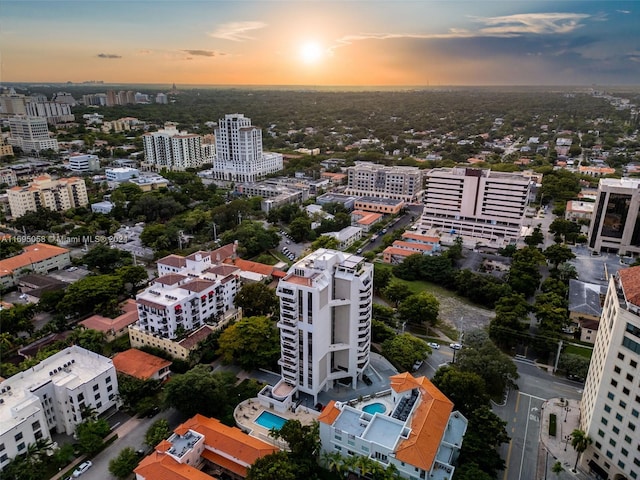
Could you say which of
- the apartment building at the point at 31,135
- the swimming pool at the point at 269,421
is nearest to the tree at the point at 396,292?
the swimming pool at the point at 269,421

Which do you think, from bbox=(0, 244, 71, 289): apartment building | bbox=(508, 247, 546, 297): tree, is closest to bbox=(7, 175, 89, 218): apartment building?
bbox=(0, 244, 71, 289): apartment building

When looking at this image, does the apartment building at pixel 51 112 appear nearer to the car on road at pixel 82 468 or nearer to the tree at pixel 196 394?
the tree at pixel 196 394

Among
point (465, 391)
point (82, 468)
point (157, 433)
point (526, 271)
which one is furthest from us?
point (526, 271)

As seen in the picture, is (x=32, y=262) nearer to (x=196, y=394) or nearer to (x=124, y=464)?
(x=196, y=394)

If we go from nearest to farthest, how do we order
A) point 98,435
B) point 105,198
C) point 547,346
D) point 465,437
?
1. point 465,437
2. point 98,435
3. point 547,346
4. point 105,198

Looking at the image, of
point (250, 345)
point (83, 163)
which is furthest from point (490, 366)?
point (83, 163)

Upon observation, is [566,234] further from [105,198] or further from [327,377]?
[105,198]

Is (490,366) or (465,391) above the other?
(490,366)

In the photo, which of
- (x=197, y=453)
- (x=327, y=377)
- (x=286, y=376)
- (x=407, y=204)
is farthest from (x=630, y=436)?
(x=407, y=204)
